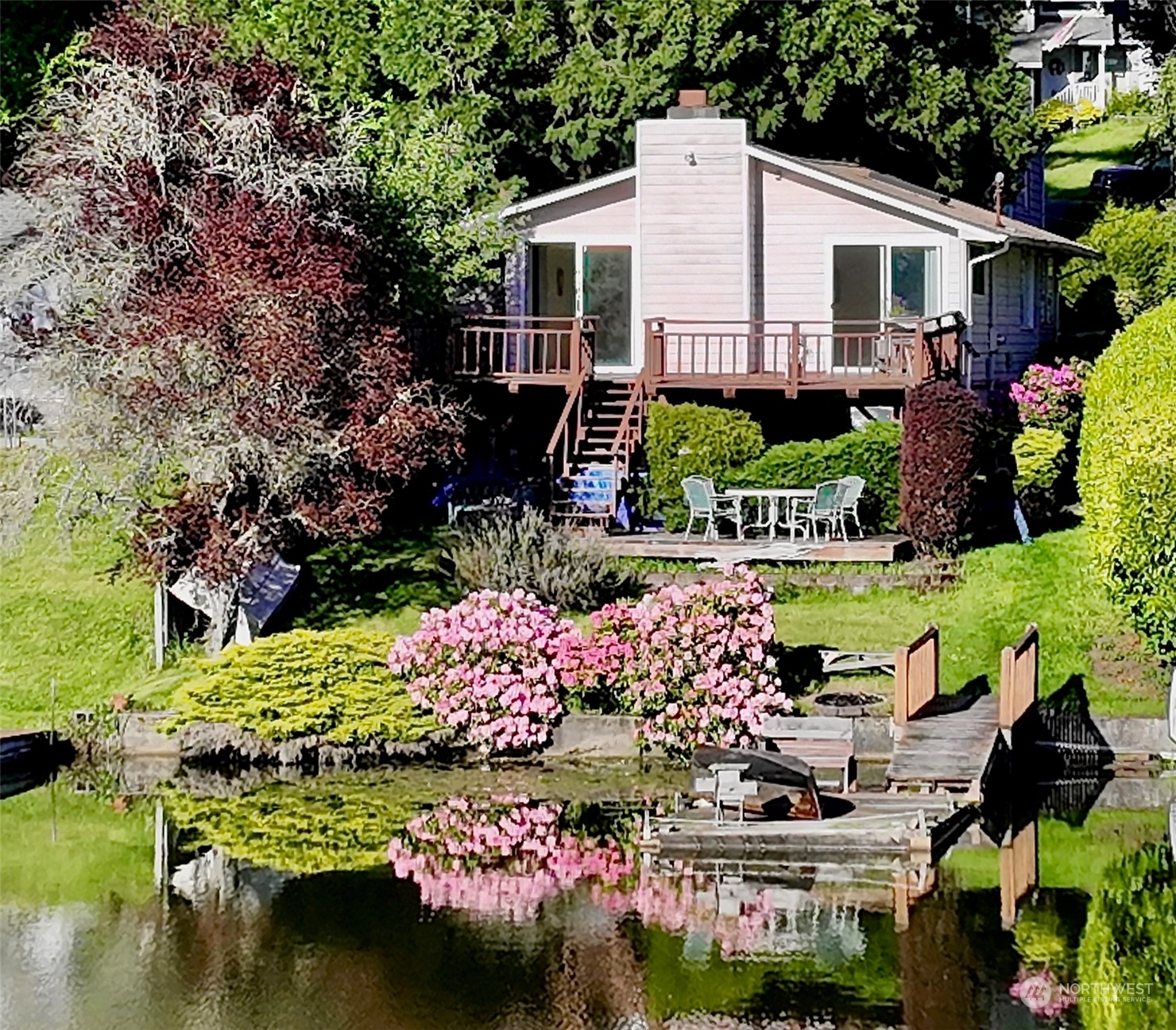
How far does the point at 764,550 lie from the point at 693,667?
539 centimetres

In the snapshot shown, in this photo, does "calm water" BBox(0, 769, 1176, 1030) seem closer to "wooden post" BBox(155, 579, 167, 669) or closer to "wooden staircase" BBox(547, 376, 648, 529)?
"wooden post" BBox(155, 579, 167, 669)

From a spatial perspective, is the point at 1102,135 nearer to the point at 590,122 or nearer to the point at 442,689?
the point at 590,122

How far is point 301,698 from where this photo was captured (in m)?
24.6

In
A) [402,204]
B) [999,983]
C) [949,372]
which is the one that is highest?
[402,204]

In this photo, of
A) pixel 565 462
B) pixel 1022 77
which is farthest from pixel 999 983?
pixel 1022 77

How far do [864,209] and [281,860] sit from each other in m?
17.1

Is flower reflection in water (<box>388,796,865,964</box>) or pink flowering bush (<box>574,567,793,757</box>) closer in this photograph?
flower reflection in water (<box>388,796,865,964</box>)

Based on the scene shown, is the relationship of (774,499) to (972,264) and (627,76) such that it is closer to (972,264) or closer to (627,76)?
(972,264)

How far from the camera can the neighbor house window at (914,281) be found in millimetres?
34062

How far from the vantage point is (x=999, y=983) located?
54.6 ft

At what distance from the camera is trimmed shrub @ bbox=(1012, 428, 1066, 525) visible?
32.5 meters

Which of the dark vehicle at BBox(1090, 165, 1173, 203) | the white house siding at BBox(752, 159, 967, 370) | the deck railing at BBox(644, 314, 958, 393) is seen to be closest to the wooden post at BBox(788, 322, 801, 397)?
the deck railing at BBox(644, 314, 958, 393)

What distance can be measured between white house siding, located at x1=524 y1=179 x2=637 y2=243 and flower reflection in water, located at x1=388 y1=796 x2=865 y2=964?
1418 centimetres

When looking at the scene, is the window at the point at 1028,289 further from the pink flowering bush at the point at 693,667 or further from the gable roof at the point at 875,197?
the pink flowering bush at the point at 693,667
